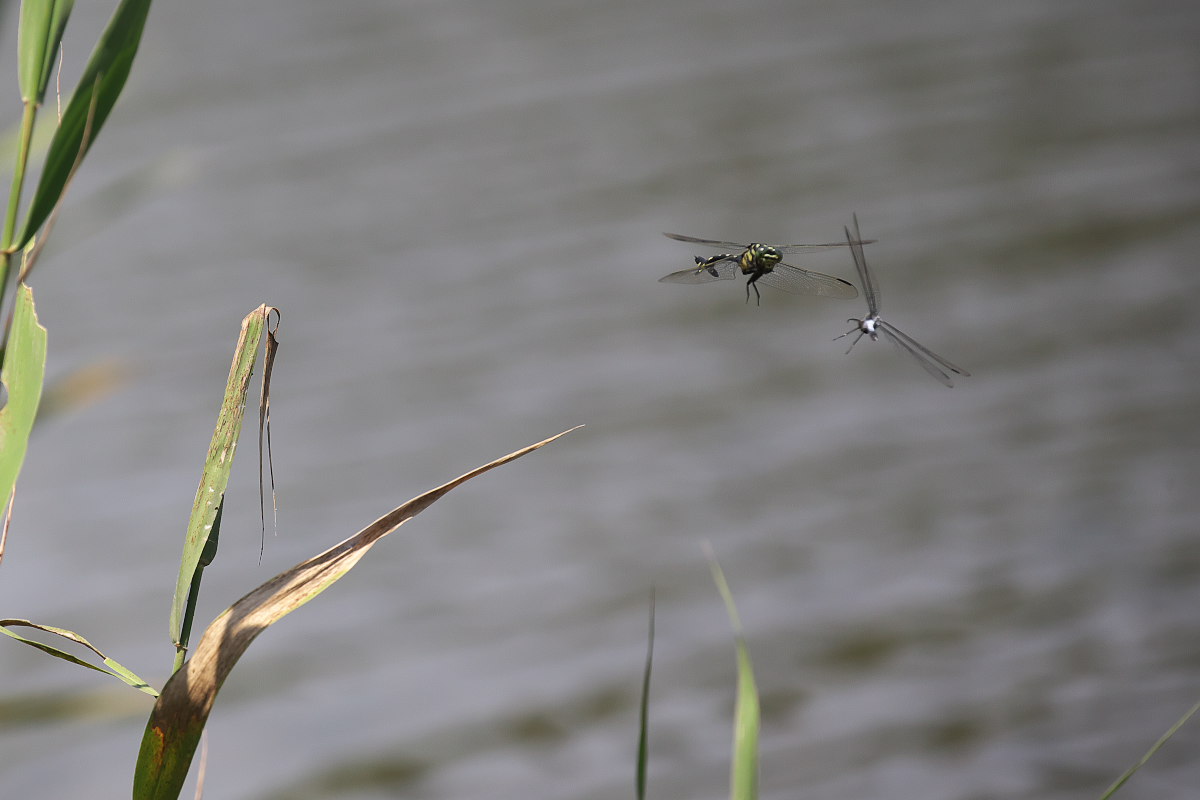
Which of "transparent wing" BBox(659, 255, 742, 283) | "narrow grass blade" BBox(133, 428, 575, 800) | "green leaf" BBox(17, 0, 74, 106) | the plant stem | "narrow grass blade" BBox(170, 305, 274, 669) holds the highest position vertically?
"transparent wing" BBox(659, 255, 742, 283)

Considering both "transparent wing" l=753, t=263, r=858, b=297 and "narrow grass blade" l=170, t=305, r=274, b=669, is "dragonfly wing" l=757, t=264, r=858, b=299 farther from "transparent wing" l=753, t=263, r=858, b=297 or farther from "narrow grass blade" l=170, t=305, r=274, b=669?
"narrow grass blade" l=170, t=305, r=274, b=669

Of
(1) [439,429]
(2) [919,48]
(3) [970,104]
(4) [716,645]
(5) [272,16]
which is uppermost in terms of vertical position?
(5) [272,16]

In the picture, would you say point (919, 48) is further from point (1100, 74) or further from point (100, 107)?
point (100, 107)

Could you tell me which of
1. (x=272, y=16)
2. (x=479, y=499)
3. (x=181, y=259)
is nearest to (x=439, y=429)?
(x=479, y=499)

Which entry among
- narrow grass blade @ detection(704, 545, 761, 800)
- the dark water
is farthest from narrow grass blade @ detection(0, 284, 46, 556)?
the dark water

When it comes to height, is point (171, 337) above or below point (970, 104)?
below

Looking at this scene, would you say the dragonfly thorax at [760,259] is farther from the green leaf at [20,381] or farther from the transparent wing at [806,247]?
the green leaf at [20,381]
